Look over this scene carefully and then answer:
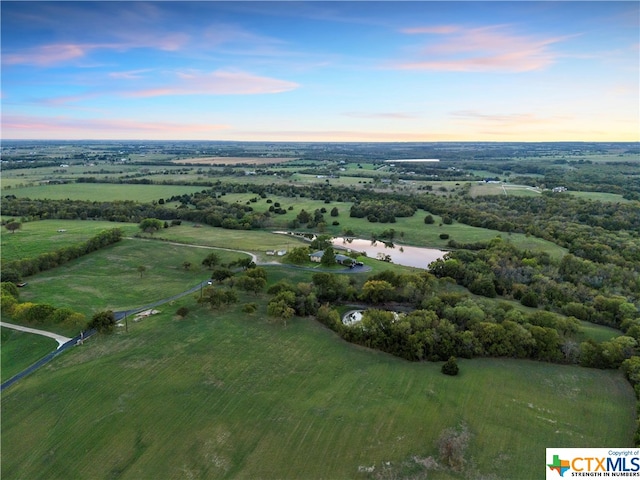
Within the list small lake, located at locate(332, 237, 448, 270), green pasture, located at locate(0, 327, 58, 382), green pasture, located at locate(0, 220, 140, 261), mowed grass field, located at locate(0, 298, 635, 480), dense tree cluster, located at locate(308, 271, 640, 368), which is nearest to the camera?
mowed grass field, located at locate(0, 298, 635, 480)

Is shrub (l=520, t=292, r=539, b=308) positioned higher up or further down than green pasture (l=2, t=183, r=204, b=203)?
further down

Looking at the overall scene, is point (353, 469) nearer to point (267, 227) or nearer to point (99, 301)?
point (99, 301)

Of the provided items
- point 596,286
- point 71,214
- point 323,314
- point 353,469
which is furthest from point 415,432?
point 71,214

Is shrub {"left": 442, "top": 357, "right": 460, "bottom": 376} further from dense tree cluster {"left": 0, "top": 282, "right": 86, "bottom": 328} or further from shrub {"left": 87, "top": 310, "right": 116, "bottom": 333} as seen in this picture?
dense tree cluster {"left": 0, "top": 282, "right": 86, "bottom": 328}

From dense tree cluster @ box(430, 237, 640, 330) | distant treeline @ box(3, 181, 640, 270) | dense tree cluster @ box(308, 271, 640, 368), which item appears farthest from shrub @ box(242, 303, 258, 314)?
distant treeline @ box(3, 181, 640, 270)

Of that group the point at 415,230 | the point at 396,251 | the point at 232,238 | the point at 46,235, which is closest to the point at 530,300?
the point at 396,251

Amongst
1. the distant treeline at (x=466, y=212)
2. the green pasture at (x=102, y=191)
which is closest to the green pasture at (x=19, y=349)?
the distant treeline at (x=466, y=212)

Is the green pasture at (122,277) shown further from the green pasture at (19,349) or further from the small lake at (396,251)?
the small lake at (396,251)
